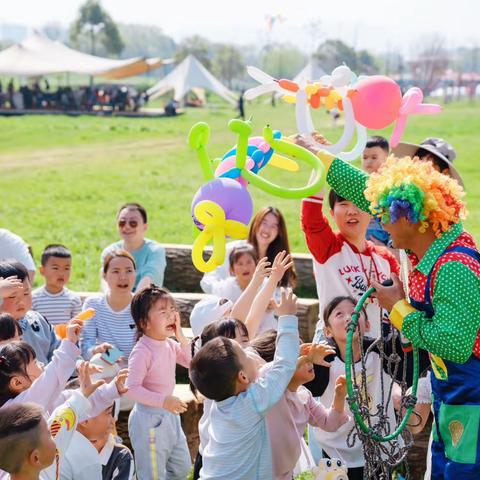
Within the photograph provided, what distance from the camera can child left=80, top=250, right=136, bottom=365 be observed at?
5.64 metres

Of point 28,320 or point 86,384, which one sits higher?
point 86,384

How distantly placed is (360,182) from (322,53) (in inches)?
3512

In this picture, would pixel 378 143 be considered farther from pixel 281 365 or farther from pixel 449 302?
pixel 449 302

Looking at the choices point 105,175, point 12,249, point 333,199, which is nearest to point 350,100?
point 333,199

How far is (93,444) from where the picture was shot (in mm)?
4359

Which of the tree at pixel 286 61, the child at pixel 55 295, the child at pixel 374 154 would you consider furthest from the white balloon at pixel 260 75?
the tree at pixel 286 61

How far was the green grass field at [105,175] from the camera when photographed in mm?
12281

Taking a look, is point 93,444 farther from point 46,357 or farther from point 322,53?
point 322,53

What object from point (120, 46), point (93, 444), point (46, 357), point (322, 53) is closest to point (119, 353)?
point (46, 357)

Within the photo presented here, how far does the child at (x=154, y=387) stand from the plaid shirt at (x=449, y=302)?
1763 mm

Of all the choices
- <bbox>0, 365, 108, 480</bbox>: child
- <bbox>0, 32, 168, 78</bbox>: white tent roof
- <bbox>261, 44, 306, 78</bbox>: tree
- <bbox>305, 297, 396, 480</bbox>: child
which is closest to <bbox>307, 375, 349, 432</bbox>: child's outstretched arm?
<bbox>305, 297, 396, 480</bbox>: child

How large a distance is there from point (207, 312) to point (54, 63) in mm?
35750

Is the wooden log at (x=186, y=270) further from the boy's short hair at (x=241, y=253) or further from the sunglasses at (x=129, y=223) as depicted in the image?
the boy's short hair at (x=241, y=253)

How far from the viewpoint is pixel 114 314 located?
5703mm
